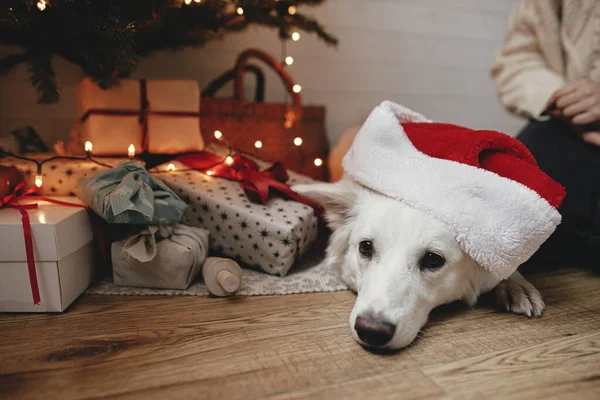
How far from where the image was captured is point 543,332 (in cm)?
101

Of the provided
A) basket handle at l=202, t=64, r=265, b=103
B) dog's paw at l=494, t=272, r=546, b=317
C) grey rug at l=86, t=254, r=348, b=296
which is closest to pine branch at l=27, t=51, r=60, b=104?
grey rug at l=86, t=254, r=348, b=296

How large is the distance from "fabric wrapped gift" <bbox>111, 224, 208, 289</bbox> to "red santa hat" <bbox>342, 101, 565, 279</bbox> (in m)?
0.55

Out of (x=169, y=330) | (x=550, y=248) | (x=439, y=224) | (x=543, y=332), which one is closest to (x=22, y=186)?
(x=169, y=330)

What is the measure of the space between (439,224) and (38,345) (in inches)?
37.5

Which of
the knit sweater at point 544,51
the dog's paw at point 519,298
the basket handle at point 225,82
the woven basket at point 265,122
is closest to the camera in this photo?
the dog's paw at point 519,298

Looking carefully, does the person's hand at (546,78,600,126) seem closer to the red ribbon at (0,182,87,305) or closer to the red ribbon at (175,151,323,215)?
the red ribbon at (175,151,323,215)

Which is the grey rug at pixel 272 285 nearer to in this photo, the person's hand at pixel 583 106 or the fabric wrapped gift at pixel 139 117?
the fabric wrapped gift at pixel 139 117

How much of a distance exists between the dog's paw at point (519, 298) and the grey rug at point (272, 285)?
1.47 feet

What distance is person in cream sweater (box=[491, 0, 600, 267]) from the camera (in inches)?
53.0

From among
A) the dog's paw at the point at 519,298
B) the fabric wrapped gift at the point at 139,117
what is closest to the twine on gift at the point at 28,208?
the fabric wrapped gift at the point at 139,117

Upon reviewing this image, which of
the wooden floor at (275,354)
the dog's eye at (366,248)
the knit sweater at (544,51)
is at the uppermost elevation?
the knit sweater at (544,51)

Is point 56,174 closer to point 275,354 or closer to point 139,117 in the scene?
point 139,117

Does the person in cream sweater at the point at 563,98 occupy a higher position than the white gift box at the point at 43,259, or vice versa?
the person in cream sweater at the point at 563,98

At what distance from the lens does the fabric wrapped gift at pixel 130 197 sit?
107 cm
